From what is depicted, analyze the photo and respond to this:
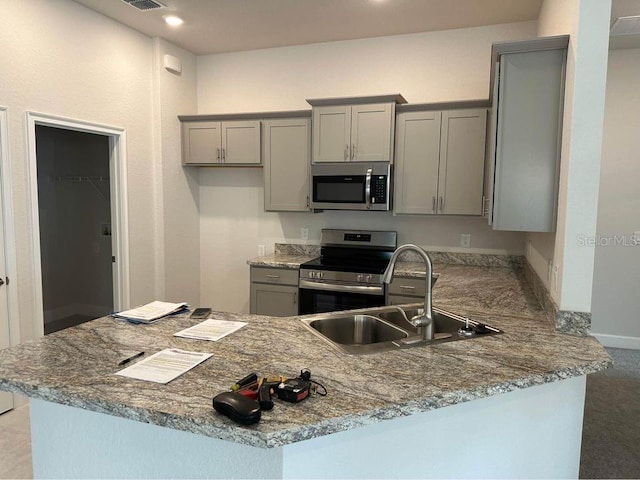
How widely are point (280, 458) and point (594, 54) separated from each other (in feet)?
6.42

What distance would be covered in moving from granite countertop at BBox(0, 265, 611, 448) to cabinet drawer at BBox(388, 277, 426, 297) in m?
1.26

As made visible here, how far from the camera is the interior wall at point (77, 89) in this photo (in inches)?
112

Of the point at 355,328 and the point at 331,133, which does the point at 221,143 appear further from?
the point at 355,328

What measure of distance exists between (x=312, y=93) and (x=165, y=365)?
11.1ft

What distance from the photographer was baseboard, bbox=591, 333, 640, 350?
421cm

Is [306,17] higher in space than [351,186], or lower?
higher

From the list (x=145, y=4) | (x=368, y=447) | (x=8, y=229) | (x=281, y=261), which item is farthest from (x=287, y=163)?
(x=368, y=447)

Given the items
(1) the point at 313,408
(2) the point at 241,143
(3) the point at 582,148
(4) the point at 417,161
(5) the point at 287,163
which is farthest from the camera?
(2) the point at 241,143

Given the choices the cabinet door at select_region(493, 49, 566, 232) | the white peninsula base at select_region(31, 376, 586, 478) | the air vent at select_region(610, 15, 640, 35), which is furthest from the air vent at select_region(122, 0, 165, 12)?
the air vent at select_region(610, 15, 640, 35)

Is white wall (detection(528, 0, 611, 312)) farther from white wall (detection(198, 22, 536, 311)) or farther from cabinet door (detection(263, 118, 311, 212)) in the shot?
cabinet door (detection(263, 118, 311, 212))

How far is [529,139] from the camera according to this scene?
2191mm

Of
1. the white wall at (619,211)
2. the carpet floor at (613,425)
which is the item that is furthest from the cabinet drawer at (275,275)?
the white wall at (619,211)

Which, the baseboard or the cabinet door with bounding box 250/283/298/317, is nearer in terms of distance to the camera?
the cabinet door with bounding box 250/283/298/317

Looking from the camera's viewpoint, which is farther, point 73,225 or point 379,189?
point 73,225
